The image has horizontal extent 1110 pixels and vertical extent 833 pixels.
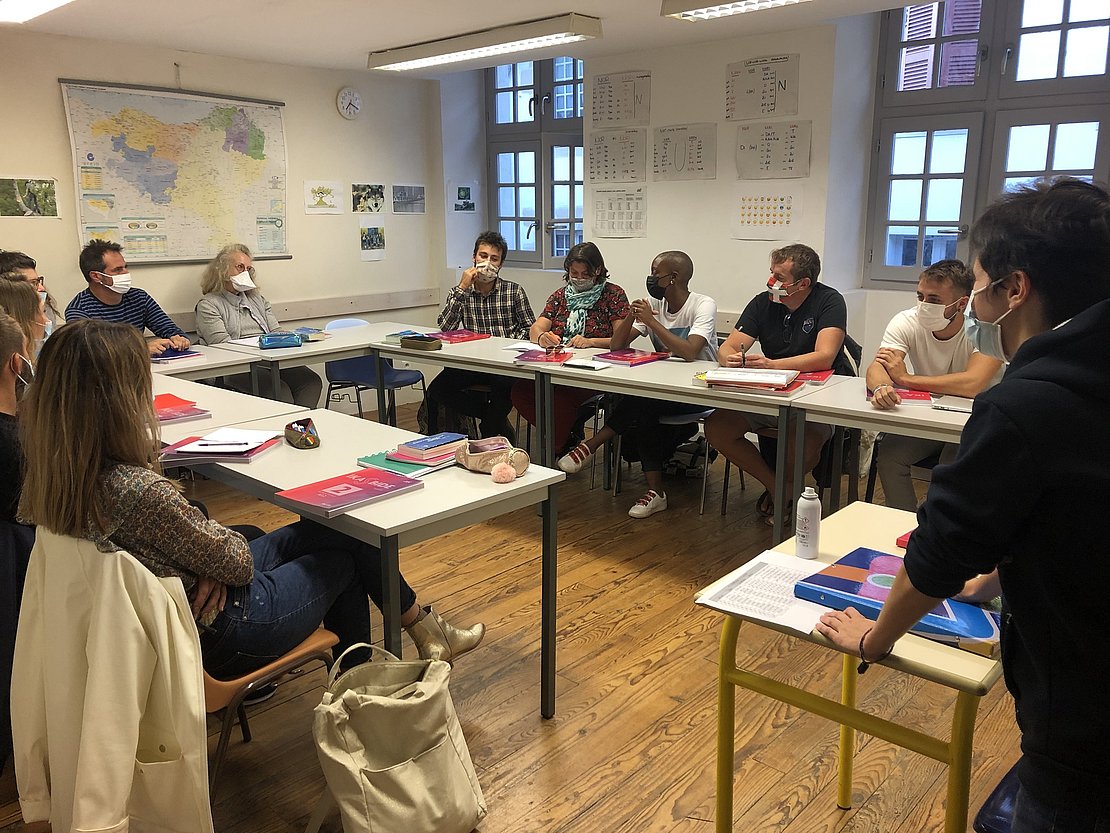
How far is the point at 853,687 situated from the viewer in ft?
6.29

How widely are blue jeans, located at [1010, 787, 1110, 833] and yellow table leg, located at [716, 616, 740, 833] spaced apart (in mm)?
580

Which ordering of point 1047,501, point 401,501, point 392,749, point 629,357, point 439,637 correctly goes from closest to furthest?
1. point 1047,501
2. point 392,749
3. point 401,501
4. point 439,637
5. point 629,357

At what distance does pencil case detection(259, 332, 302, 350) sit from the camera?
4602 mm

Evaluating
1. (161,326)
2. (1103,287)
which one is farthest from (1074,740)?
(161,326)

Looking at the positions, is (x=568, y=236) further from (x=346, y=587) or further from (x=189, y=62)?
(x=346, y=587)

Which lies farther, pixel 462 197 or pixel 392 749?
pixel 462 197

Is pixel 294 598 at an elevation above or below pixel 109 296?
Answer: below

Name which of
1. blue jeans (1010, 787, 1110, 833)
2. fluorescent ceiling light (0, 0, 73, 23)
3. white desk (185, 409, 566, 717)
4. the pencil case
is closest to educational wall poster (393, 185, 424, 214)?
the pencil case

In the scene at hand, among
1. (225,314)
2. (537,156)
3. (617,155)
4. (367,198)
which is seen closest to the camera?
(225,314)

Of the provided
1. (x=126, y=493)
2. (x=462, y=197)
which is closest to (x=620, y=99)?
(x=462, y=197)

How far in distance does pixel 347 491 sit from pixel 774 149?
143 inches

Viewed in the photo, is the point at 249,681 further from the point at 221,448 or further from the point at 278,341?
the point at 278,341

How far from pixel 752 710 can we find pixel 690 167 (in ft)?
11.8

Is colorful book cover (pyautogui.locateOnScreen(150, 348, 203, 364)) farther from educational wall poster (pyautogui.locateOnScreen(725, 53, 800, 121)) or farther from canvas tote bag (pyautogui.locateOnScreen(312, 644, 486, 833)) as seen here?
educational wall poster (pyautogui.locateOnScreen(725, 53, 800, 121))
